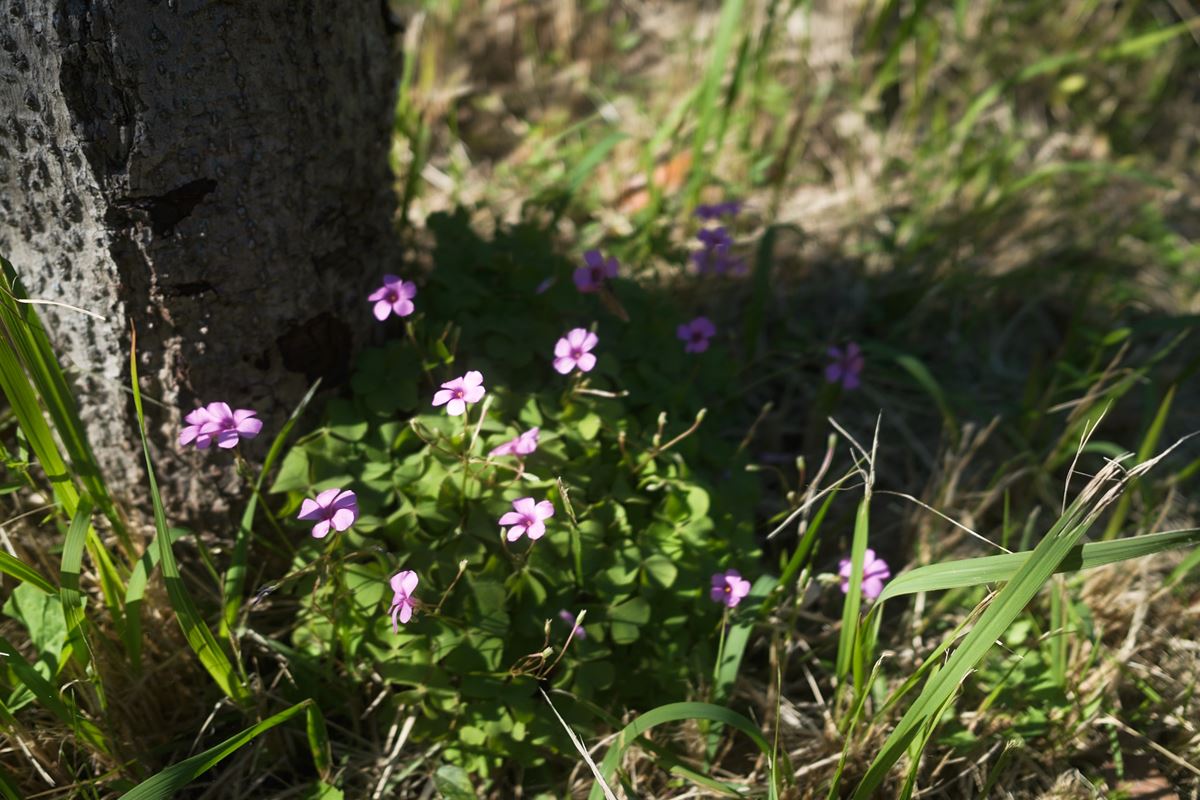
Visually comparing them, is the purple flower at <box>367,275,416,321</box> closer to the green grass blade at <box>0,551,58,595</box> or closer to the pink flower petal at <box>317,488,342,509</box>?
the pink flower petal at <box>317,488,342,509</box>

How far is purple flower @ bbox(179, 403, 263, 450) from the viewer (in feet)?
5.63

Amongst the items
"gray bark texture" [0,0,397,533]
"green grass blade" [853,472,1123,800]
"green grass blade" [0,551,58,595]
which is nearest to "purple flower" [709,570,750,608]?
"green grass blade" [853,472,1123,800]

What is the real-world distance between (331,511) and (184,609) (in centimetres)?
29

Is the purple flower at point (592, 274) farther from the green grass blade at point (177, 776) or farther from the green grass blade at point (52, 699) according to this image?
the green grass blade at point (52, 699)

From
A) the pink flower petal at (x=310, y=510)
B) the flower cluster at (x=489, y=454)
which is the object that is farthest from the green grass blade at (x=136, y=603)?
the pink flower petal at (x=310, y=510)

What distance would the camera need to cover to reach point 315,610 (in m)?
1.83

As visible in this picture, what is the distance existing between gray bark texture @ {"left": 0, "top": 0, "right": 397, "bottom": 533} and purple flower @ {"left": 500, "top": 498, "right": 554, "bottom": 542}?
64 centimetres

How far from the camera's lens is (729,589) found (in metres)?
1.85

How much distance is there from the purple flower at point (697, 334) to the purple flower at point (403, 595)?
913 millimetres

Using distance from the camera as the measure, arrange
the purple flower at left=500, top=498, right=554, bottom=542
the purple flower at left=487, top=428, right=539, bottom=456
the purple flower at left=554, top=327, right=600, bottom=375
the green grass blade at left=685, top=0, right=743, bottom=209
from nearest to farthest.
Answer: the purple flower at left=500, top=498, right=554, bottom=542 < the purple flower at left=487, top=428, right=539, bottom=456 < the purple flower at left=554, top=327, right=600, bottom=375 < the green grass blade at left=685, top=0, right=743, bottom=209

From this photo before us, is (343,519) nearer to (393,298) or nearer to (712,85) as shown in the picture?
(393,298)

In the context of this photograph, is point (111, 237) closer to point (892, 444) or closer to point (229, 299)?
point (229, 299)

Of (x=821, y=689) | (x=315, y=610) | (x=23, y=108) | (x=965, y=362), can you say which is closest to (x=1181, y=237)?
(x=965, y=362)

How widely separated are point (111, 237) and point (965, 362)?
7.61ft
